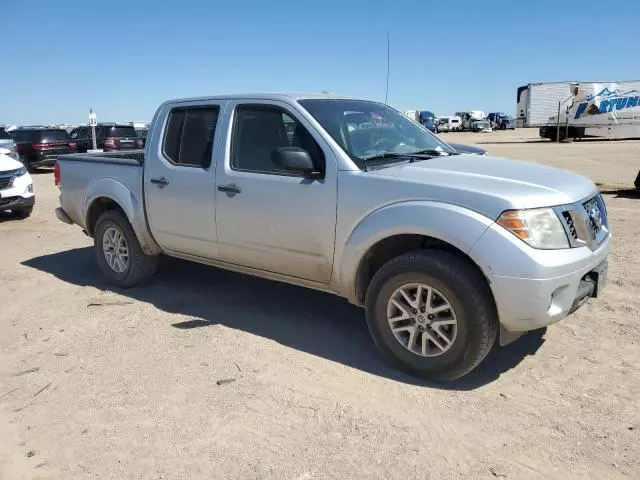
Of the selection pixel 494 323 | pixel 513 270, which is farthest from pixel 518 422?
pixel 513 270

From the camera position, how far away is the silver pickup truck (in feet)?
11.0

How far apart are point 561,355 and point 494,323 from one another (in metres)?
0.88

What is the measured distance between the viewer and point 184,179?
195 inches

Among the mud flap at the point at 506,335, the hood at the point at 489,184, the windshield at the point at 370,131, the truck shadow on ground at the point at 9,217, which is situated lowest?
the truck shadow on ground at the point at 9,217

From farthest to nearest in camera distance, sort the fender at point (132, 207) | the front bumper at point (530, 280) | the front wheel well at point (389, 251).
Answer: the fender at point (132, 207) → the front wheel well at point (389, 251) → the front bumper at point (530, 280)

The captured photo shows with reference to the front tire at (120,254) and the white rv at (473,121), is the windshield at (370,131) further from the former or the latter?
the white rv at (473,121)

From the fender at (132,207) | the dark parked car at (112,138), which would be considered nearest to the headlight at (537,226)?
the fender at (132,207)

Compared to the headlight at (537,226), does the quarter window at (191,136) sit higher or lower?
higher

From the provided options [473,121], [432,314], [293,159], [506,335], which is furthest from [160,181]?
[473,121]

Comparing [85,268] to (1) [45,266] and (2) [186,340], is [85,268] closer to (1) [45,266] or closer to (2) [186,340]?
(1) [45,266]

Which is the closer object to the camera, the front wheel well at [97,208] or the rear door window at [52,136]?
the front wheel well at [97,208]

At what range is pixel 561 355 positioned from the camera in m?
4.01

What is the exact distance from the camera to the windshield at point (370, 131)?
13.8ft

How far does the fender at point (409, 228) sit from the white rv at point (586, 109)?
34.2m
